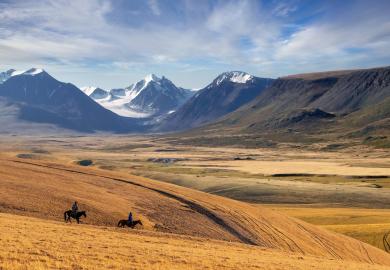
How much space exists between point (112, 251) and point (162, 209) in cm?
2117

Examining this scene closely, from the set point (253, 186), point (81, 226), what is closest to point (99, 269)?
point (81, 226)

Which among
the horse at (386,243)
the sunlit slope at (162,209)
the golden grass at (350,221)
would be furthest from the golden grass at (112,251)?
the golden grass at (350,221)

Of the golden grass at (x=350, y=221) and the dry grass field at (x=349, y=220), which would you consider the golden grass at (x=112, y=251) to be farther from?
the dry grass field at (x=349, y=220)

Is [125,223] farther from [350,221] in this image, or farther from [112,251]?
[350,221]

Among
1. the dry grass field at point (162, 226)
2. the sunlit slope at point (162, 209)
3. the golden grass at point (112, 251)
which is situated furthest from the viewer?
the sunlit slope at point (162, 209)

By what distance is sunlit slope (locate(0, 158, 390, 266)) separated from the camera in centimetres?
4278

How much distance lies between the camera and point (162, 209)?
4856 cm

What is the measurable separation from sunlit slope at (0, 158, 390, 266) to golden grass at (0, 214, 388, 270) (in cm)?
516

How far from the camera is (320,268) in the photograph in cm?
3186

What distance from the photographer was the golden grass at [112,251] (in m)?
23.7

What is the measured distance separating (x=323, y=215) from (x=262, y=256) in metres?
54.6

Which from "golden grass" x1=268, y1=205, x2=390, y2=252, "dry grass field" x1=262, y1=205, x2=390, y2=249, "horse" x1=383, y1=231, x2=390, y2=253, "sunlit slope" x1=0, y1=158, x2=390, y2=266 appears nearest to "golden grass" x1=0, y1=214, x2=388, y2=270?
"sunlit slope" x1=0, y1=158, x2=390, y2=266

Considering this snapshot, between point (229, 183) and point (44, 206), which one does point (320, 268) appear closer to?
point (44, 206)

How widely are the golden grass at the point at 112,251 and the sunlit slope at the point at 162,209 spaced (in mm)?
5164
